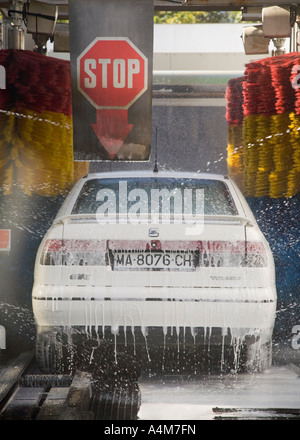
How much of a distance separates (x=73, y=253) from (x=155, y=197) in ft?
2.18

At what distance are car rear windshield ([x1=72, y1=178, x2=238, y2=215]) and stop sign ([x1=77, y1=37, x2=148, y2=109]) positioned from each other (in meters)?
0.58

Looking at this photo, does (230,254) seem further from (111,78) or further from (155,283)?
(111,78)

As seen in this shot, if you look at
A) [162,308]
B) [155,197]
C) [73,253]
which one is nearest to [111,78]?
[155,197]

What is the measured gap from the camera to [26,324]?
20.8ft

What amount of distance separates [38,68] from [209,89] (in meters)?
1.17

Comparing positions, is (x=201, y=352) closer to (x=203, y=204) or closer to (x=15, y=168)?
(x=203, y=204)

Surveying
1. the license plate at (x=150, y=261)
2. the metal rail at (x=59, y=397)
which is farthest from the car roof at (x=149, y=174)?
the metal rail at (x=59, y=397)

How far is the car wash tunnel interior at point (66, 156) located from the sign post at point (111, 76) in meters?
0.33

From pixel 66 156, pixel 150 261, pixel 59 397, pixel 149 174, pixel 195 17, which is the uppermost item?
pixel 195 17

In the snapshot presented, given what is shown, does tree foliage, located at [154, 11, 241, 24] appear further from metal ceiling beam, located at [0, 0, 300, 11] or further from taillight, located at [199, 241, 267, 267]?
taillight, located at [199, 241, 267, 267]

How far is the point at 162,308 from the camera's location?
5.57 m
